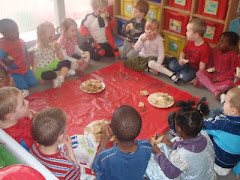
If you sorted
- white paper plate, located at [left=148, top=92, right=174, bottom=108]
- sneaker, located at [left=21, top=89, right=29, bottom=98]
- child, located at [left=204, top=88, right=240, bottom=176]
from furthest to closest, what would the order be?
sneaker, located at [left=21, top=89, right=29, bottom=98] → white paper plate, located at [left=148, top=92, right=174, bottom=108] → child, located at [left=204, top=88, right=240, bottom=176]

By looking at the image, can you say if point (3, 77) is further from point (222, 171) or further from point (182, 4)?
point (182, 4)

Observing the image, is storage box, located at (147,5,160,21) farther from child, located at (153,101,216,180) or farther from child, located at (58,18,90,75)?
child, located at (153,101,216,180)

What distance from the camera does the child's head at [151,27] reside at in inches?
141

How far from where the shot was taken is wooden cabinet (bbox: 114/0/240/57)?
140 inches

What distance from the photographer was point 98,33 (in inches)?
171

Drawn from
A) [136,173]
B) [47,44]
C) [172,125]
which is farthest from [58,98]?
[136,173]

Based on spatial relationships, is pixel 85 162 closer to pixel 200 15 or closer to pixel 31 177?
pixel 31 177

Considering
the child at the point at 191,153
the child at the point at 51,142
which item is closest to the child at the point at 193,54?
the child at the point at 191,153

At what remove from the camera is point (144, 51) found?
4004mm

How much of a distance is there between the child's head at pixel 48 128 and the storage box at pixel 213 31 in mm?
2899

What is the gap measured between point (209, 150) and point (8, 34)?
2.58m

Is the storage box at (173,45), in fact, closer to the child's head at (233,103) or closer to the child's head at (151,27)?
the child's head at (151,27)

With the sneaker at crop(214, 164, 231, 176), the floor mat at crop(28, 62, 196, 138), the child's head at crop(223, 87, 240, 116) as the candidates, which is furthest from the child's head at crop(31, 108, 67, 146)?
the sneaker at crop(214, 164, 231, 176)

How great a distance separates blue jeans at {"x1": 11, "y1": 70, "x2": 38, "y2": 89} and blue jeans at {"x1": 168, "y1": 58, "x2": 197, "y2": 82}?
6.45 feet
